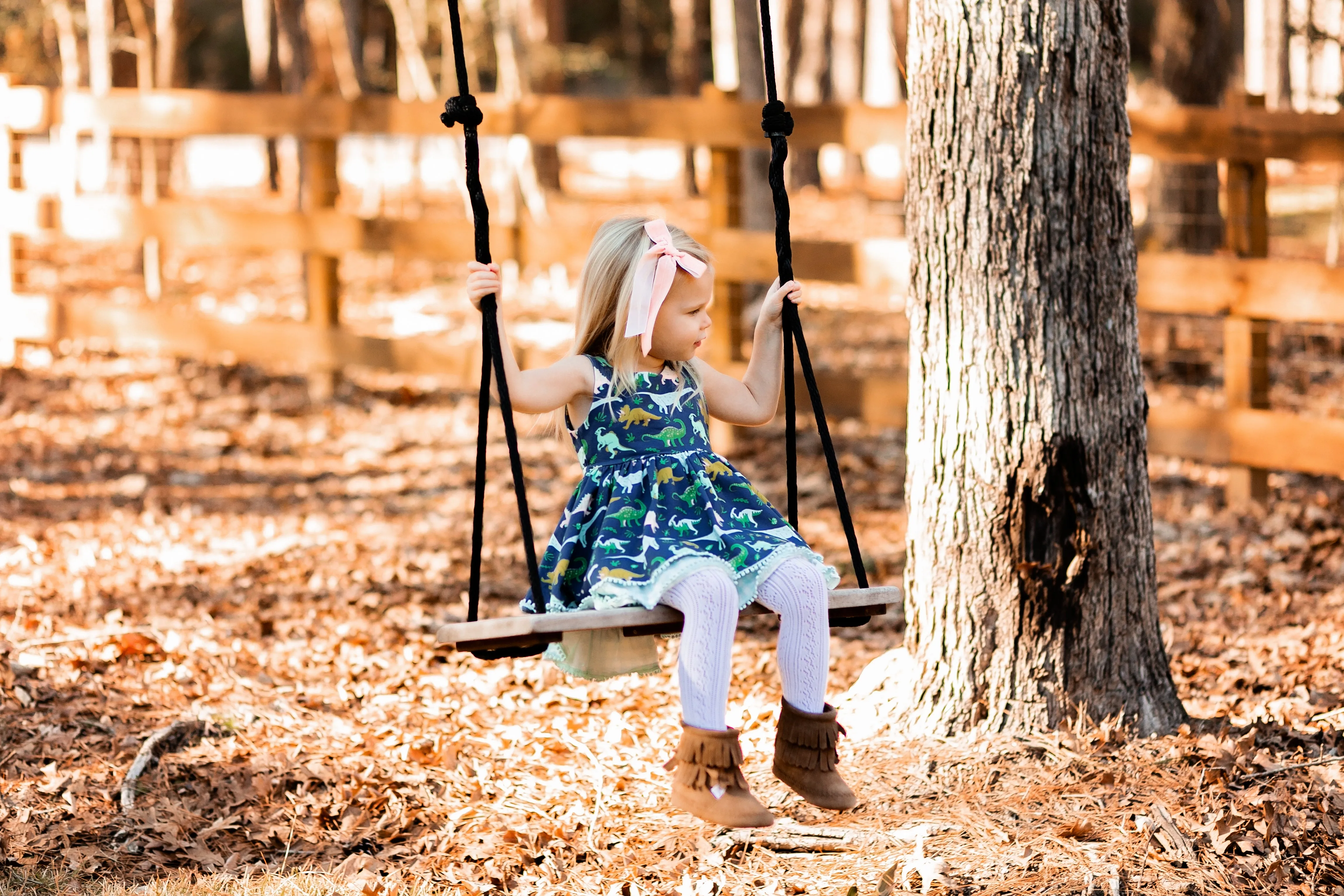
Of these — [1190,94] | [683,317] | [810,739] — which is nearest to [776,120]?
[683,317]

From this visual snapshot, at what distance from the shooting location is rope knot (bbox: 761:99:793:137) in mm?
3236

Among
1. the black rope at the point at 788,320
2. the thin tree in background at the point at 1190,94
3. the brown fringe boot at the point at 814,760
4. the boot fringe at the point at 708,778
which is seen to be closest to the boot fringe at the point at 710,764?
the boot fringe at the point at 708,778

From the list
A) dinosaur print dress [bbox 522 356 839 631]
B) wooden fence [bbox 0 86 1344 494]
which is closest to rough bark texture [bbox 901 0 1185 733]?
dinosaur print dress [bbox 522 356 839 631]

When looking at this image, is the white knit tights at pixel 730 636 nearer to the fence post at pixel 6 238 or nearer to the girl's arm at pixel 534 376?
the girl's arm at pixel 534 376

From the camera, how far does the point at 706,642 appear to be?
2.85 metres

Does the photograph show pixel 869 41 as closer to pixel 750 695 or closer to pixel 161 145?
pixel 161 145

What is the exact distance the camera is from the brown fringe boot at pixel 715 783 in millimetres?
2799

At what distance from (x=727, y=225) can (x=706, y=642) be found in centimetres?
447

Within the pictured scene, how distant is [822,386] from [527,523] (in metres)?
4.42

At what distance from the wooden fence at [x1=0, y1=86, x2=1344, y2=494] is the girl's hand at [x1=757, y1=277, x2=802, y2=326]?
3.29 meters

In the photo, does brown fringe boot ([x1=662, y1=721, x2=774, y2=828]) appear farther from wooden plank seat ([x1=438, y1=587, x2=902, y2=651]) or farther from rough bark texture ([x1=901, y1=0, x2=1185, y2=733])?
rough bark texture ([x1=901, y1=0, x2=1185, y2=733])

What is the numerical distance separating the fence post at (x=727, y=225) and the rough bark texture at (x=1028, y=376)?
3.43 meters

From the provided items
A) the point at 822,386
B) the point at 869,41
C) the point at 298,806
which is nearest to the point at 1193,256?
the point at 822,386

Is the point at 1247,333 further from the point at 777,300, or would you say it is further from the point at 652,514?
the point at 652,514
